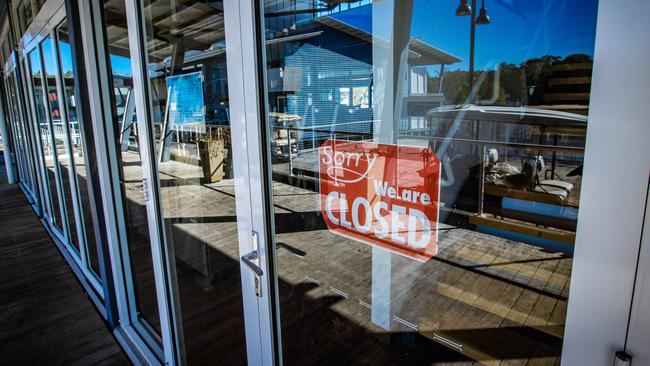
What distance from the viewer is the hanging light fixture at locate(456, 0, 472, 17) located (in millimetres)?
1445

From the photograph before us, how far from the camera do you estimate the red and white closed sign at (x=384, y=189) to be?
141cm

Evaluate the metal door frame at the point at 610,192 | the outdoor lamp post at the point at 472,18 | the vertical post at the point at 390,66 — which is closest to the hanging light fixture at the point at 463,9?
the outdoor lamp post at the point at 472,18

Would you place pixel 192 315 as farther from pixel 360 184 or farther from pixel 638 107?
pixel 638 107

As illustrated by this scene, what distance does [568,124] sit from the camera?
2.39 ft

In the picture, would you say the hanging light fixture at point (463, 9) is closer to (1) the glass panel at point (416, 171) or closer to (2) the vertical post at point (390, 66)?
(1) the glass panel at point (416, 171)

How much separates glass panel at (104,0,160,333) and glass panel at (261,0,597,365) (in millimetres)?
772

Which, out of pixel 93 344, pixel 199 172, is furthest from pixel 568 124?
pixel 93 344

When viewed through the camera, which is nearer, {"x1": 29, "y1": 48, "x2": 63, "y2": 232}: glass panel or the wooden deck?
the wooden deck

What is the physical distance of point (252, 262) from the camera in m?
1.04

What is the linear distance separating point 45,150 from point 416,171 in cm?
387

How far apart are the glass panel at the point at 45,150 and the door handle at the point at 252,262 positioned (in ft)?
10.2

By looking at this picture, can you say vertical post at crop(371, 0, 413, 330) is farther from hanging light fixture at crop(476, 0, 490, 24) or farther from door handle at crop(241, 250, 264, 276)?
door handle at crop(241, 250, 264, 276)

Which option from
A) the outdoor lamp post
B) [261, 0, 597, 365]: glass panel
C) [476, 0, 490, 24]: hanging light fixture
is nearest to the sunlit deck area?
[261, 0, 597, 365]: glass panel

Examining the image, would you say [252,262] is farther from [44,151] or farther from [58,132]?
[44,151]
